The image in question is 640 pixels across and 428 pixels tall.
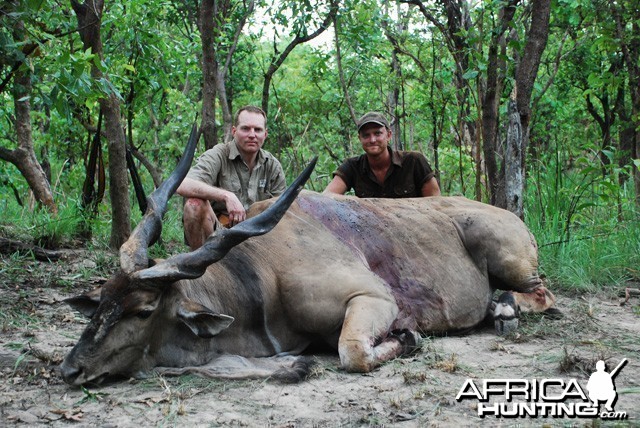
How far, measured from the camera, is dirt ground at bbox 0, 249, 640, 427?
339 centimetres

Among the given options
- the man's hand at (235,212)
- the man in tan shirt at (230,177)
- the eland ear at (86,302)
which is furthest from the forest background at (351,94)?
the eland ear at (86,302)

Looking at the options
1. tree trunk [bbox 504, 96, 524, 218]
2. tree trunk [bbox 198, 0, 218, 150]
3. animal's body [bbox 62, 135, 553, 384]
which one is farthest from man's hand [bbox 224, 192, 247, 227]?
tree trunk [bbox 504, 96, 524, 218]

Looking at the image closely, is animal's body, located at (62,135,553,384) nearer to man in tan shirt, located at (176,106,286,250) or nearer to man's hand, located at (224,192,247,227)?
man's hand, located at (224,192,247,227)

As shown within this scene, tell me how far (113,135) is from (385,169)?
109 inches

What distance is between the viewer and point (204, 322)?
13.6 ft

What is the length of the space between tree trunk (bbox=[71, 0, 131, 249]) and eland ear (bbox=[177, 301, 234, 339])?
3361mm

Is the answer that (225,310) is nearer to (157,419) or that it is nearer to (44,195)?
(157,419)

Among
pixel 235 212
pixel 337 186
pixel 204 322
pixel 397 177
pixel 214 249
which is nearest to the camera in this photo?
pixel 204 322

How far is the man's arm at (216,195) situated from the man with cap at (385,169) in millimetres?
1747

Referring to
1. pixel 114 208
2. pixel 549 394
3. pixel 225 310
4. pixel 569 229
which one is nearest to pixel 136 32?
pixel 114 208

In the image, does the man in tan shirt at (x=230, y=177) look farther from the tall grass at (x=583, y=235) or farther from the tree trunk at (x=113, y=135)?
the tall grass at (x=583, y=235)

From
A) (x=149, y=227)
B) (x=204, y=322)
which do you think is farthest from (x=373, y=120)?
(x=204, y=322)

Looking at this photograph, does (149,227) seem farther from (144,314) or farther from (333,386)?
(333,386)

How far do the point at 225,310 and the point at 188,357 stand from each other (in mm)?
409
